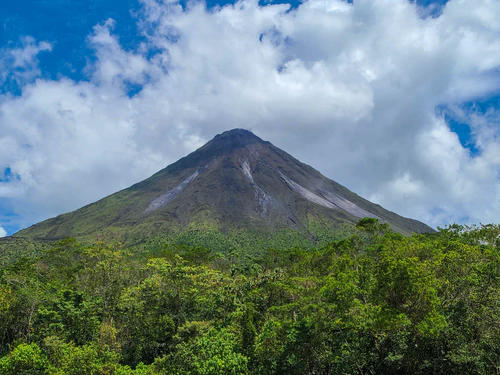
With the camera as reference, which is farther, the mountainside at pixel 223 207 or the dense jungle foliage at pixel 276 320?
the mountainside at pixel 223 207

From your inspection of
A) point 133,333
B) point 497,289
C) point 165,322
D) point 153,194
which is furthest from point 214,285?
point 153,194

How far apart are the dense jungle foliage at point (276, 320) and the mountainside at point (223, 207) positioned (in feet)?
352

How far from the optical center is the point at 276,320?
22.3 meters

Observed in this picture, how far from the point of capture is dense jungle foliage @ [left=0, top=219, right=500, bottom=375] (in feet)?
53.0

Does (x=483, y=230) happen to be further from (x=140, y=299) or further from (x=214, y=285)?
(x=140, y=299)

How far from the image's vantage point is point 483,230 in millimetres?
34281

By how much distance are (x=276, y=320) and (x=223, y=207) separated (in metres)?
136

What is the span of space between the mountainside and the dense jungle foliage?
10742 centimetres

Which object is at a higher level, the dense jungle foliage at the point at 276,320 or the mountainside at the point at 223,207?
the mountainside at the point at 223,207

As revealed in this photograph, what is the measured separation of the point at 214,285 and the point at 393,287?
13882 millimetres

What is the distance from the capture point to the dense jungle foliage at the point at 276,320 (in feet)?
53.0

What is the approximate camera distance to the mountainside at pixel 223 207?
477 feet

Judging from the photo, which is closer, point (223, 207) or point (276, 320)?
point (276, 320)

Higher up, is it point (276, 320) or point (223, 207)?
point (223, 207)
